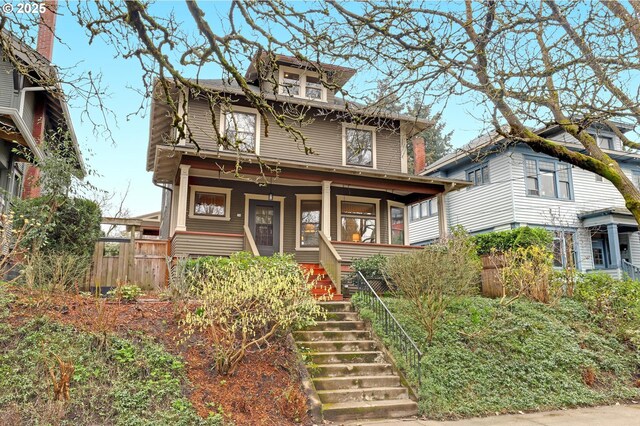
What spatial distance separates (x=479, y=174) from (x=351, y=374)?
48.8ft

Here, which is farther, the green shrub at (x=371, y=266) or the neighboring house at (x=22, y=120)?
the green shrub at (x=371, y=266)

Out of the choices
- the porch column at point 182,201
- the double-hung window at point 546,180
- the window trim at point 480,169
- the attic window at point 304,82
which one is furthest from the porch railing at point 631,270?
the porch column at point 182,201

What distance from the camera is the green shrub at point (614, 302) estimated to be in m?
9.54

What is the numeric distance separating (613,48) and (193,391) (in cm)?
746

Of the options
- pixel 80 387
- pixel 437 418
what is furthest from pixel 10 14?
pixel 437 418

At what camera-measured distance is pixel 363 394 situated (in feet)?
21.9

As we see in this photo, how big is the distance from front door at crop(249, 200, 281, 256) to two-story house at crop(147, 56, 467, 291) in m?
0.03

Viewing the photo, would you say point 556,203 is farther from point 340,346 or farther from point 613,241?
point 340,346

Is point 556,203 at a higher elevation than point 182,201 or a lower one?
higher

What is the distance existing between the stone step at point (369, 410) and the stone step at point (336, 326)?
2044 mm

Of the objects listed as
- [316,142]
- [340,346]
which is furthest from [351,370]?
[316,142]

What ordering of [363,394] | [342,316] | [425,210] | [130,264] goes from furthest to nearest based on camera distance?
[425,210] < [130,264] < [342,316] < [363,394]

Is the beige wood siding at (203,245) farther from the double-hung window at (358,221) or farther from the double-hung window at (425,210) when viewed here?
the double-hung window at (425,210)

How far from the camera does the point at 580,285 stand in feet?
36.8
